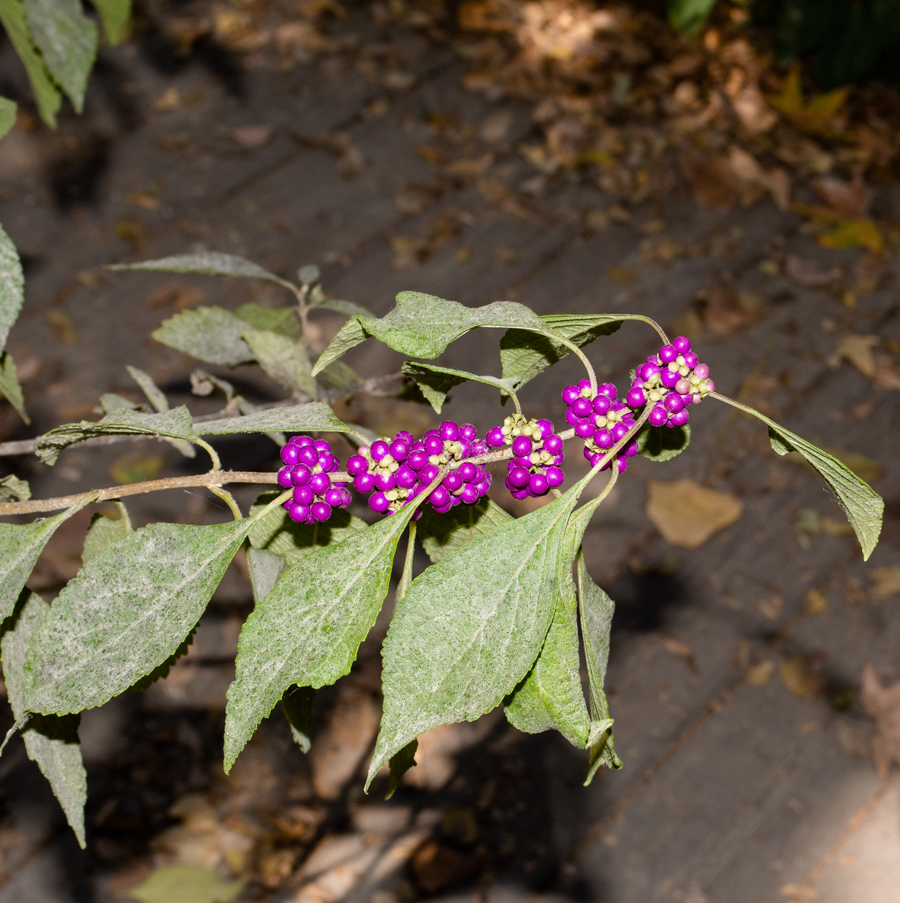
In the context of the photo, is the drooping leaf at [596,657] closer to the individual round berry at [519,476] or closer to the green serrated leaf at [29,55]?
the individual round berry at [519,476]

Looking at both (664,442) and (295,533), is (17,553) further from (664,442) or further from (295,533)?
(664,442)

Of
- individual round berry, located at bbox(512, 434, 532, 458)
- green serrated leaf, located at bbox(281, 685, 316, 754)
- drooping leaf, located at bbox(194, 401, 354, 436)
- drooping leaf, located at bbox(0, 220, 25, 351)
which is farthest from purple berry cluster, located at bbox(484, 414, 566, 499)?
drooping leaf, located at bbox(0, 220, 25, 351)

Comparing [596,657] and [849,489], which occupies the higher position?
[849,489]

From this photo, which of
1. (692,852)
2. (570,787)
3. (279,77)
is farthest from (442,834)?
(279,77)

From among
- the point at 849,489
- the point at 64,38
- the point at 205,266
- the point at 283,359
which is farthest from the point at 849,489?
the point at 64,38

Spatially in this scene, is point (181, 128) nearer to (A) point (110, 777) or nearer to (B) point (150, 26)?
(B) point (150, 26)

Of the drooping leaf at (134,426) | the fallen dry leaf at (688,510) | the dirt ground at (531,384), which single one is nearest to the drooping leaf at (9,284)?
the drooping leaf at (134,426)
